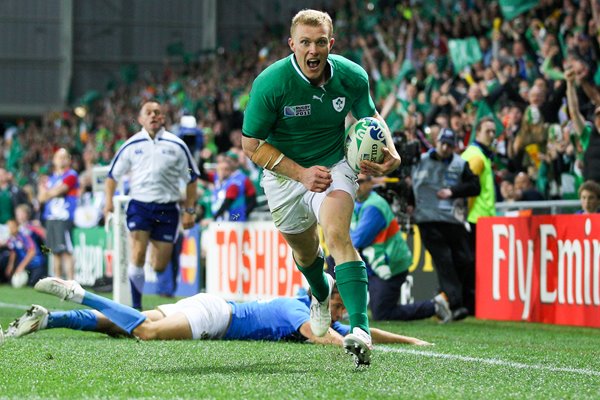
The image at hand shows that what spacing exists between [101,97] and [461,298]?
28.8 meters

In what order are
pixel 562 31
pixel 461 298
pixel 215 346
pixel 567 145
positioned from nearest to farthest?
pixel 215 346 → pixel 461 298 → pixel 567 145 → pixel 562 31

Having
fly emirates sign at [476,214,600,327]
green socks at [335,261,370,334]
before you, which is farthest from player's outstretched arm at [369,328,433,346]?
fly emirates sign at [476,214,600,327]

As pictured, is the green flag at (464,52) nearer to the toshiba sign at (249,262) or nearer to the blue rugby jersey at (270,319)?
the toshiba sign at (249,262)

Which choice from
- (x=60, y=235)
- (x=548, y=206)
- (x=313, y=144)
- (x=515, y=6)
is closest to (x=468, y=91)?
(x=515, y=6)

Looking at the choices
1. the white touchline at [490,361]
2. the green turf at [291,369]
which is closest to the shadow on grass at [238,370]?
the green turf at [291,369]

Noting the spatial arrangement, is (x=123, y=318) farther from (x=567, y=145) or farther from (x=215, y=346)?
(x=567, y=145)

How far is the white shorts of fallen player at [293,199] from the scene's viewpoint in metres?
6.82

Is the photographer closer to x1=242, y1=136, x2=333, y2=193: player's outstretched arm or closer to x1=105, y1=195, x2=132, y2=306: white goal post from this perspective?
x1=105, y1=195, x2=132, y2=306: white goal post

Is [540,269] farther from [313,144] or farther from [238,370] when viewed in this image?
[238,370]

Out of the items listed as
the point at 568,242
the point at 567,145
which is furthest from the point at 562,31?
the point at 568,242

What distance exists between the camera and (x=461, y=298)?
11.4 meters

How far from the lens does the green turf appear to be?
5.40m

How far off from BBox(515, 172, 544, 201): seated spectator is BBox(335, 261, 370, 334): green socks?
697 centimetres

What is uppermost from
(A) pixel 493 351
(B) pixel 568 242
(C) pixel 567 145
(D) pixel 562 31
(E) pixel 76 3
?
(E) pixel 76 3
